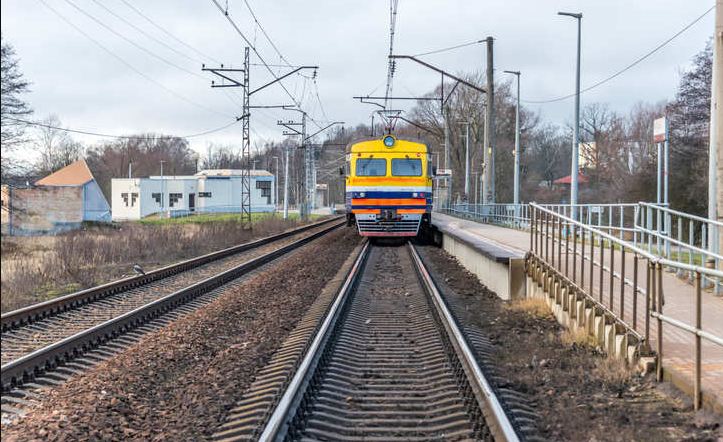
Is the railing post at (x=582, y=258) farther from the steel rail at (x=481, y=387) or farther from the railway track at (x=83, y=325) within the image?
the railway track at (x=83, y=325)

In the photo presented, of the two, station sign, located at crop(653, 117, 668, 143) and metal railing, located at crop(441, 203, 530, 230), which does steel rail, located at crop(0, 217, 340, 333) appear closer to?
station sign, located at crop(653, 117, 668, 143)

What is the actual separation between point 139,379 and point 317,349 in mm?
1757

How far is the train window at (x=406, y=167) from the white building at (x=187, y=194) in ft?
197

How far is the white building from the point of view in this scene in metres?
82.2

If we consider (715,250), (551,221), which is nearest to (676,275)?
(715,250)

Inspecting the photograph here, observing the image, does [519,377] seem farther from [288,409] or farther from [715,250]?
[715,250]

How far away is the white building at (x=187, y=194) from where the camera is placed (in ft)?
270

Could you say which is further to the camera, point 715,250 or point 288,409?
point 715,250

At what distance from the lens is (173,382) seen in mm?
6465

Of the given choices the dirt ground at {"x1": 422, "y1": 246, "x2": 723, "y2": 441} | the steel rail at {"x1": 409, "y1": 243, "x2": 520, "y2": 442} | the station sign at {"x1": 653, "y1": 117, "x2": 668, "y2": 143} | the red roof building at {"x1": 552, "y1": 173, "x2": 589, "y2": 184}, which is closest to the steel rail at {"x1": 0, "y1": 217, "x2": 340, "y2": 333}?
the steel rail at {"x1": 409, "y1": 243, "x2": 520, "y2": 442}

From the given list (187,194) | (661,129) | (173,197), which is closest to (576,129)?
(661,129)

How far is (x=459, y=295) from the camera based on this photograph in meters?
12.4

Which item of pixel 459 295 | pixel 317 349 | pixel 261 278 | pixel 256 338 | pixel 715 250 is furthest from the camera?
pixel 261 278

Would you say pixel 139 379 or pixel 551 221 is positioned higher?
pixel 551 221
